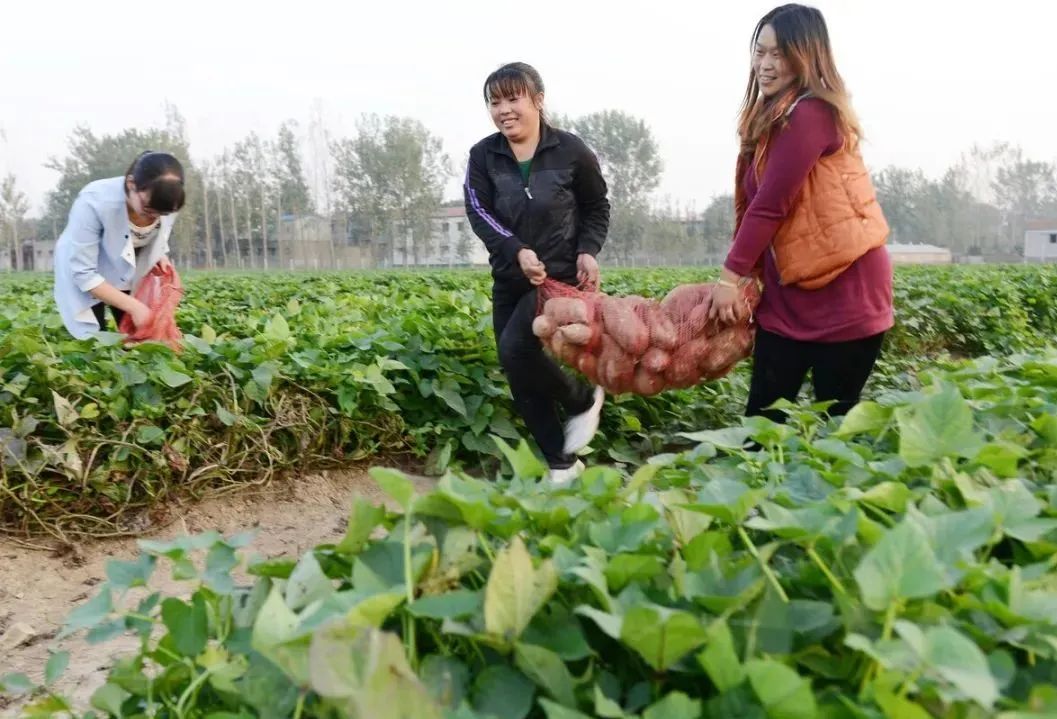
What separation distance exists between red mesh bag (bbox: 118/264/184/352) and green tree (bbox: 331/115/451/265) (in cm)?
5347

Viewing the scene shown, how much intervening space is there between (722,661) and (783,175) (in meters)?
2.02

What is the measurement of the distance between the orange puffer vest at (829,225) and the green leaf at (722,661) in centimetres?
203

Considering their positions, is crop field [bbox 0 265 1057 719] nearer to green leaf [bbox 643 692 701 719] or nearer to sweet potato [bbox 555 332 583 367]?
green leaf [bbox 643 692 701 719]

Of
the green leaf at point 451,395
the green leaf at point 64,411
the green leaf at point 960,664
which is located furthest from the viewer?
the green leaf at point 451,395

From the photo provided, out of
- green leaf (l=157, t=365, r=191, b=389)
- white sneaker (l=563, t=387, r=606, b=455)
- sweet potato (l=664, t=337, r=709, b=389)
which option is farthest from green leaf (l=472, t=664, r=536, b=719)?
white sneaker (l=563, t=387, r=606, b=455)

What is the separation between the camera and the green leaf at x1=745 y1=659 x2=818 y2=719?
2.32 ft

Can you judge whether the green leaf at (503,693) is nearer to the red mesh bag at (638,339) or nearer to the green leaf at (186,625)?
the green leaf at (186,625)

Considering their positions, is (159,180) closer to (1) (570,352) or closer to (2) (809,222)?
(1) (570,352)

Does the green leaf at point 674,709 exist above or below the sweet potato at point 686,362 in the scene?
above

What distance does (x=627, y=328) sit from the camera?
8.19 feet

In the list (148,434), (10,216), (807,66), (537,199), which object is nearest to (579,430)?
(537,199)

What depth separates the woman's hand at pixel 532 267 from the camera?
332 centimetres

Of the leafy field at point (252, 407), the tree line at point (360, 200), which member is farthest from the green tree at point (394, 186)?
the leafy field at point (252, 407)

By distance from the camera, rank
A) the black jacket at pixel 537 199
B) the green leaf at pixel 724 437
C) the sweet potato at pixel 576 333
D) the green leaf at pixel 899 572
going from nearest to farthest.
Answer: the green leaf at pixel 899 572
the green leaf at pixel 724 437
the sweet potato at pixel 576 333
the black jacket at pixel 537 199
